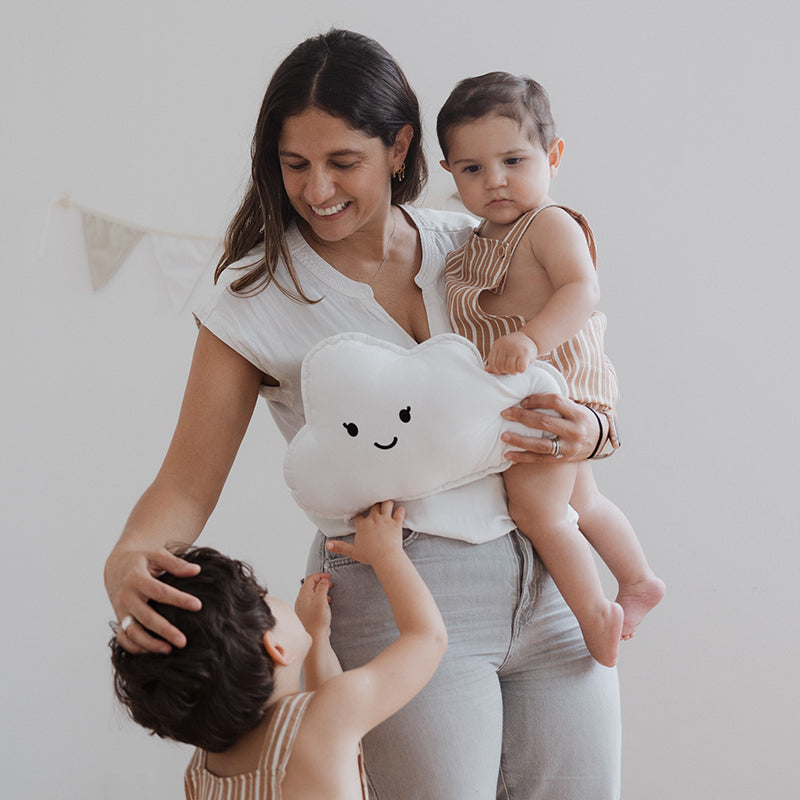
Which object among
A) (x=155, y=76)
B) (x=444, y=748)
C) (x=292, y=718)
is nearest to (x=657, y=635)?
(x=444, y=748)

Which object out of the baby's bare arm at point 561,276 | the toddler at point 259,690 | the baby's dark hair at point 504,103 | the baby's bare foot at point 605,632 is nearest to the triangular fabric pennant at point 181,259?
the baby's dark hair at point 504,103

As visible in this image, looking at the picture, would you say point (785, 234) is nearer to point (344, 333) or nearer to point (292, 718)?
point (344, 333)

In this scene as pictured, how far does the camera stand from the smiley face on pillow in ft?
3.80

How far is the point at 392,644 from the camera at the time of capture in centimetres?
110

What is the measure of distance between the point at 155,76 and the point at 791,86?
60.3 inches

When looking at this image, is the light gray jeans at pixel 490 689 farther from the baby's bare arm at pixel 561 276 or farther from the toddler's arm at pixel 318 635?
the baby's bare arm at pixel 561 276

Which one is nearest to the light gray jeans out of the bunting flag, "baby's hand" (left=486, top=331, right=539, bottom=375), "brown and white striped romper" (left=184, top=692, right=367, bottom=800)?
"brown and white striped romper" (left=184, top=692, right=367, bottom=800)

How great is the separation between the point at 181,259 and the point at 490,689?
1463mm

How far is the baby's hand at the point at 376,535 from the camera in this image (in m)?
1.15

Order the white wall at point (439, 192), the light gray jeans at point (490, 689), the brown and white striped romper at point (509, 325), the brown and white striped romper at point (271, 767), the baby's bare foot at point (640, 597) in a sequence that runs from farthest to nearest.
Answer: the white wall at point (439, 192) < the baby's bare foot at point (640, 597) < the brown and white striped romper at point (509, 325) < the light gray jeans at point (490, 689) < the brown and white striped romper at point (271, 767)

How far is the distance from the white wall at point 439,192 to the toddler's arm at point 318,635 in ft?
3.59

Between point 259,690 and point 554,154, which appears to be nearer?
point 259,690

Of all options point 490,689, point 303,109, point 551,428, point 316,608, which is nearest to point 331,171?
point 303,109

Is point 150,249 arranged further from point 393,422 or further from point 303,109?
point 393,422
